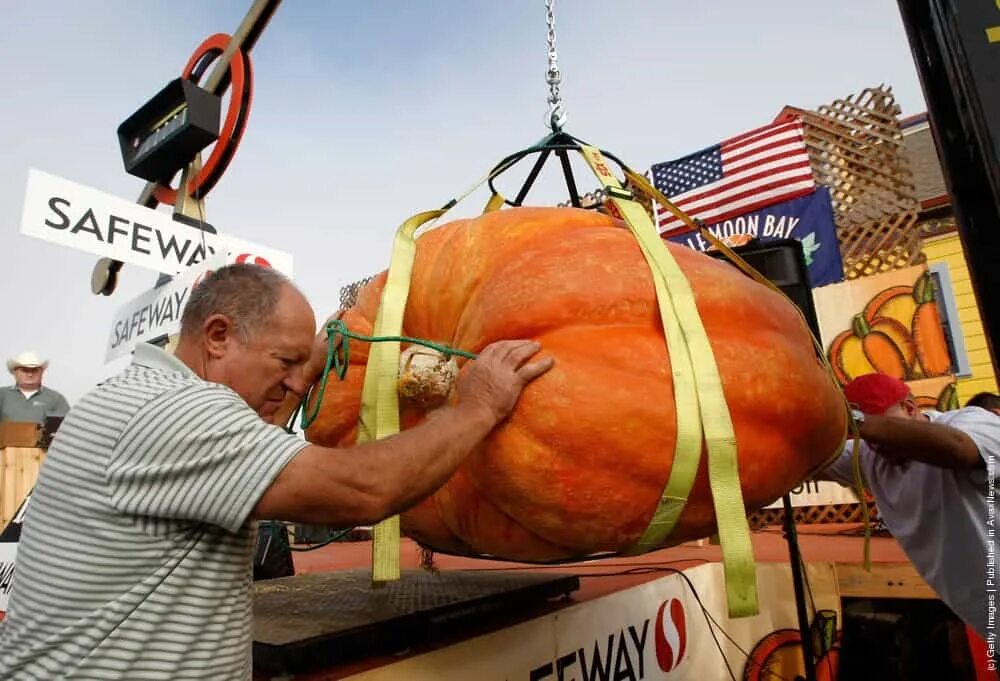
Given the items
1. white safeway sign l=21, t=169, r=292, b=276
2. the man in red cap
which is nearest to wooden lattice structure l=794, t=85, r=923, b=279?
the man in red cap

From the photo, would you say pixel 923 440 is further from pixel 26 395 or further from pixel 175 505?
pixel 26 395

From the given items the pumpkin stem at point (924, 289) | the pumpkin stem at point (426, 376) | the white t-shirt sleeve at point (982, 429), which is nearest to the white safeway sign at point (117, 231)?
the pumpkin stem at point (426, 376)

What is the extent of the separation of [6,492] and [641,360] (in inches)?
195

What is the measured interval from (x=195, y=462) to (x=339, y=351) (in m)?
0.51

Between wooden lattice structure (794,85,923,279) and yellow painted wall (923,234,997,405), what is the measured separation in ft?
3.30

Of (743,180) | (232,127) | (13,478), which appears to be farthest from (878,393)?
(743,180)

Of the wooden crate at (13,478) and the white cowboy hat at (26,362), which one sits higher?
the white cowboy hat at (26,362)

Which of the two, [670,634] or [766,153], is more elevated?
[766,153]

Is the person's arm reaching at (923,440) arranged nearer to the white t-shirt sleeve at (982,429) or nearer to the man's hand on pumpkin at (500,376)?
the white t-shirt sleeve at (982,429)

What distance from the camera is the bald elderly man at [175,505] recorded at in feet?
3.52

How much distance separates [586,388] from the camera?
3.98 ft

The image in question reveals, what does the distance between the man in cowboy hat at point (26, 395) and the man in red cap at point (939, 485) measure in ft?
20.9

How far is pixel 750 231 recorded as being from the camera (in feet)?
29.7

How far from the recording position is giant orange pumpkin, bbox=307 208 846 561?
3.90 feet
